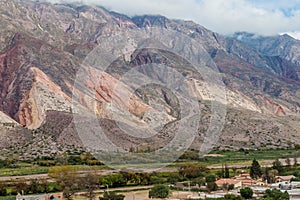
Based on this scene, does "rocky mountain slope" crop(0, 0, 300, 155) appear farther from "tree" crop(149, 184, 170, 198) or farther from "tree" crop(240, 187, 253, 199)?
"tree" crop(240, 187, 253, 199)

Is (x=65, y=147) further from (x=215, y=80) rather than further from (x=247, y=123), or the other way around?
(x=215, y=80)

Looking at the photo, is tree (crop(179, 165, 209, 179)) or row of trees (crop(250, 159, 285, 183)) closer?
row of trees (crop(250, 159, 285, 183))

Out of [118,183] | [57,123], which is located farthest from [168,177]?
[57,123]

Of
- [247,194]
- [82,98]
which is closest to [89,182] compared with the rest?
[247,194]

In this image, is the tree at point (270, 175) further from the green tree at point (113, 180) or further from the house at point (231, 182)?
the green tree at point (113, 180)

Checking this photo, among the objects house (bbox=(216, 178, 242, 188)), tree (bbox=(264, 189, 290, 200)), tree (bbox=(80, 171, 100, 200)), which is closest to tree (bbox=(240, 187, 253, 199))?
tree (bbox=(264, 189, 290, 200))

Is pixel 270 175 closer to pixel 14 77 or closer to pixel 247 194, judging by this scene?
pixel 247 194

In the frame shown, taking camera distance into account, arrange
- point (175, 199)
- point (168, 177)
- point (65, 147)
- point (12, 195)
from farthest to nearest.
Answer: point (65, 147) < point (168, 177) < point (12, 195) < point (175, 199)

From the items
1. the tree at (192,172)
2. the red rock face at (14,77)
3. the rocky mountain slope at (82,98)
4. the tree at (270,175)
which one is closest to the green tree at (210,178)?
the tree at (192,172)
